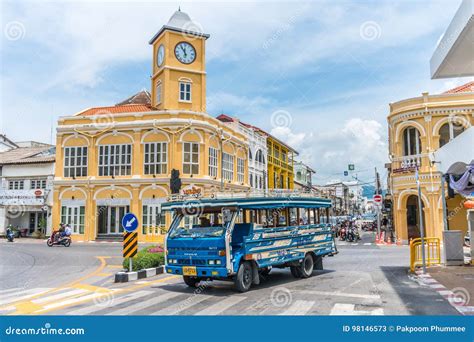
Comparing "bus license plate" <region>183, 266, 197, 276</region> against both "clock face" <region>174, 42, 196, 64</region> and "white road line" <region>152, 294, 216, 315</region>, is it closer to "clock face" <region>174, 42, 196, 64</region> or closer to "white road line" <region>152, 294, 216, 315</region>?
"white road line" <region>152, 294, 216, 315</region>

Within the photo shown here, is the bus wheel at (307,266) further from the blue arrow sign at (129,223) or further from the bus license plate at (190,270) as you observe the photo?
the blue arrow sign at (129,223)

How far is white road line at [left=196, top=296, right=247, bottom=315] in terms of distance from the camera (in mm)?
8352

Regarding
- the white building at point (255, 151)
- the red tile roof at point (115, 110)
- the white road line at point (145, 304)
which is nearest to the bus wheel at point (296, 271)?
the white road line at point (145, 304)

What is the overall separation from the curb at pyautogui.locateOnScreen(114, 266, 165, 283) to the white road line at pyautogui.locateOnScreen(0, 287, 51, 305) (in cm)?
198

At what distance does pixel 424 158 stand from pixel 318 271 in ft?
49.0

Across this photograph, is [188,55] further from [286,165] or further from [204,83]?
[286,165]

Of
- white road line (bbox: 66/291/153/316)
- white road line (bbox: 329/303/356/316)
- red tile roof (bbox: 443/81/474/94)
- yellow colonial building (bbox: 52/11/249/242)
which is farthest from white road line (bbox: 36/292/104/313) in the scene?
red tile roof (bbox: 443/81/474/94)

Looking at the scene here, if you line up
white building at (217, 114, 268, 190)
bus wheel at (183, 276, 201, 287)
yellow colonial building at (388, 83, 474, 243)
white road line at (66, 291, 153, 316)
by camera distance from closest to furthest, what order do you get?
white road line at (66, 291, 153, 316), bus wheel at (183, 276, 201, 287), yellow colonial building at (388, 83, 474, 243), white building at (217, 114, 268, 190)

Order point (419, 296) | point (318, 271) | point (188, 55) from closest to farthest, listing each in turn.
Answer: point (419, 296) < point (318, 271) < point (188, 55)

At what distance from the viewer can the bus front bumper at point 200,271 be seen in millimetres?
10130

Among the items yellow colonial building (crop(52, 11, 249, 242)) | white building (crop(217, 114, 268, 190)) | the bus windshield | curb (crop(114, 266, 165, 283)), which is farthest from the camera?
white building (crop(217, 114, 268, 190))

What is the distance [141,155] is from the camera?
111 ft
